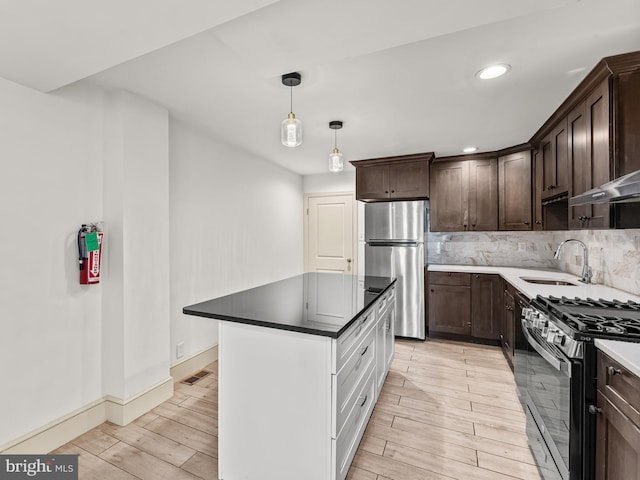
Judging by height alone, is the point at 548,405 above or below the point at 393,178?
below

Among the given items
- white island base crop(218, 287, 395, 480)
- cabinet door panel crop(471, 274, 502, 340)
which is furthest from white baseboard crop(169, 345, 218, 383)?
cabinet door panel crop(471, 274, 502, 340)

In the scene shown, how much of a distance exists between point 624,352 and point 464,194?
120 inches

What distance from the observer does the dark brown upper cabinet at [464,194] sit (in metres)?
3.87

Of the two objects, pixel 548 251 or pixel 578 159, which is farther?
pixel 548 251

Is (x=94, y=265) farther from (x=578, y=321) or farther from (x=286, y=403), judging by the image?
(x=578, y=321)

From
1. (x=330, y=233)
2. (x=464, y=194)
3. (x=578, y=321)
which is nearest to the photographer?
(x=578, y=321)

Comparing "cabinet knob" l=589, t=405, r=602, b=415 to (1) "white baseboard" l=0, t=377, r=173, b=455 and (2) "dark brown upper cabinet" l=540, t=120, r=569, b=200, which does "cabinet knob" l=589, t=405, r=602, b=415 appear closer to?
(2) "dark brown upper cabinet" l=540, t=120, r=569, b=200

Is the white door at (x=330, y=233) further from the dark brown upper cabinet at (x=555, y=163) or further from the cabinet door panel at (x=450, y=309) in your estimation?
the dark brown upper cabinet at (x=555, y=163)

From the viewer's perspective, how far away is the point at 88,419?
2145 millimetres

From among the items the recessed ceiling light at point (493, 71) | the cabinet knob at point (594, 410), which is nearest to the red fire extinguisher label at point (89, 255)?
the recessed ceiling light at point (493, 71)

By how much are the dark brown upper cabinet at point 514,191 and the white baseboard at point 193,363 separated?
3.68 metres

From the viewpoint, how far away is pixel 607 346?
1251mm

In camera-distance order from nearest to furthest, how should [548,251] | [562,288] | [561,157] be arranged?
[562,288] → [561,157] → [548,251]

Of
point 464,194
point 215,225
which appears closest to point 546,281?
point 464,194
